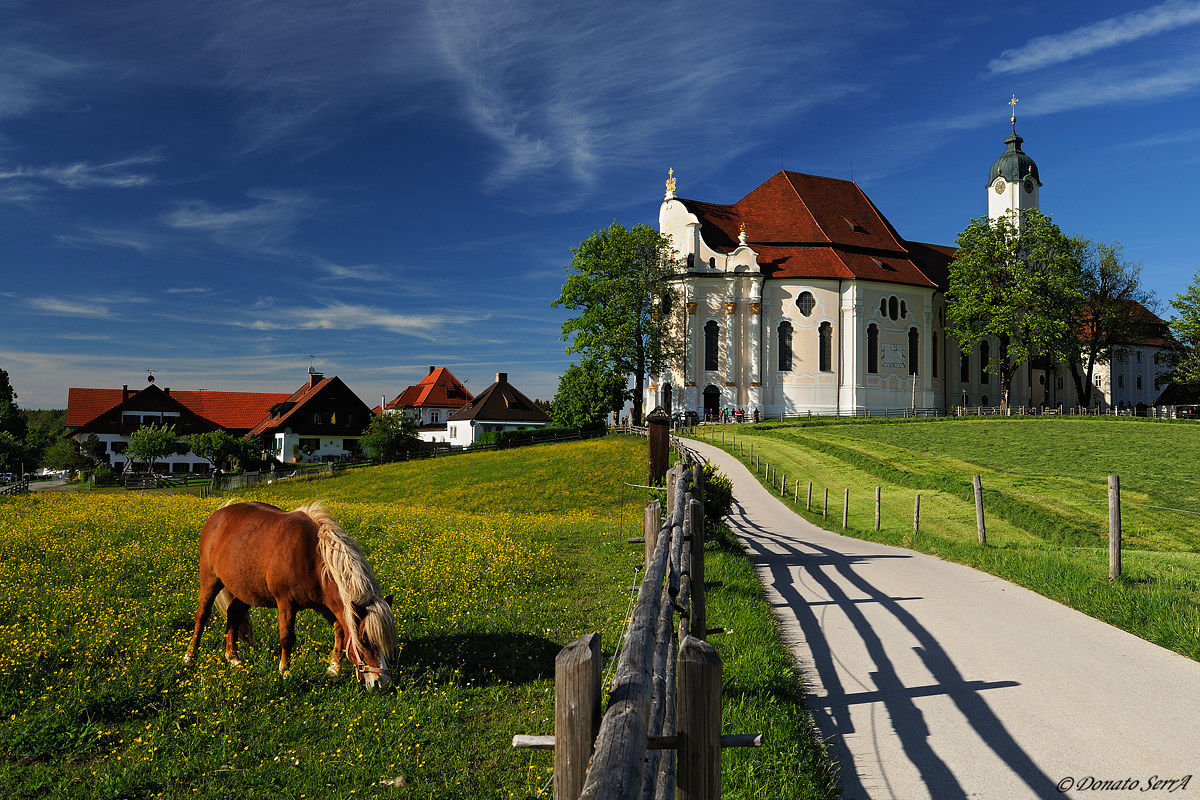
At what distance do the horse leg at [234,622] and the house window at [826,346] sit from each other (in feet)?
184

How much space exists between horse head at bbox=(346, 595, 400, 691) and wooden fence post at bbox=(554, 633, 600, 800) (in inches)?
166

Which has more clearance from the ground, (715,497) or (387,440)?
(387,440)

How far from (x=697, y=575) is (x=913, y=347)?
61.3m

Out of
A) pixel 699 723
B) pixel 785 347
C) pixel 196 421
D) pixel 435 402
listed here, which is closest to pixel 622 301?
pixel 785 347

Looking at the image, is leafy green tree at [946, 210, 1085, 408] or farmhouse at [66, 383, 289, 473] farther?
farmhouse at [66, 383, 289, 473]

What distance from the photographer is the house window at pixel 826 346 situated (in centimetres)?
5862

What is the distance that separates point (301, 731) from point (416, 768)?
3.90 feet

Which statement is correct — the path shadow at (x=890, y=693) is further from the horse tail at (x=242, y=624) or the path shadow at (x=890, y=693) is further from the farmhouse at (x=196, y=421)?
the farmhouse at (x=196, y=421)

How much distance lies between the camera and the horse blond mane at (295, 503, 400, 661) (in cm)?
618

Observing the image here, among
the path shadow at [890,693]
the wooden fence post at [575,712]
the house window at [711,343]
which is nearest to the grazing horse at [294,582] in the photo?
the path shadow at [890,693]

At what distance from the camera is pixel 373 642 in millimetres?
6219

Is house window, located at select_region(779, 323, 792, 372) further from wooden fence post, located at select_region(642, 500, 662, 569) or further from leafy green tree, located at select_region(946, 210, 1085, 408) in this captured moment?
wooden fence post, located at select_region(642, 500, 662, 569)

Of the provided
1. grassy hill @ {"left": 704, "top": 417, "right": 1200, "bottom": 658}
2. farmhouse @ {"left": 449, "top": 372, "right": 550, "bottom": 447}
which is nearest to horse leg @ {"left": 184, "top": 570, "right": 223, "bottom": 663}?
grassy hill @ {"left": 704, "top": 417, "right": 1200, "bottom": 658}

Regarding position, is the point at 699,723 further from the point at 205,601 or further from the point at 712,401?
the point at 712,401
